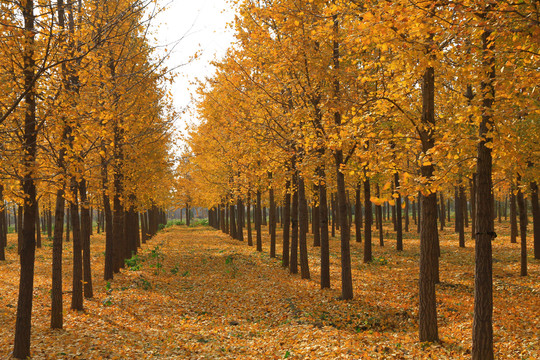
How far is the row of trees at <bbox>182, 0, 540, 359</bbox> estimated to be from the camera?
4.64 m

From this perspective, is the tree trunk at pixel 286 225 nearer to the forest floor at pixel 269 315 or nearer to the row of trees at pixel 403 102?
the row of trees at pixel 403 102

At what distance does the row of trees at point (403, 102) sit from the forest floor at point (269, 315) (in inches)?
39.9

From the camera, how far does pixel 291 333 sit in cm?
851

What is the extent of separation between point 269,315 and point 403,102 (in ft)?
22.9

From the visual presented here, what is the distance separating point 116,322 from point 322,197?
742cm

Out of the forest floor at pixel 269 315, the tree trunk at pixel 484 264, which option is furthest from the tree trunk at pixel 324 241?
the tree trunk at pixel 484 264

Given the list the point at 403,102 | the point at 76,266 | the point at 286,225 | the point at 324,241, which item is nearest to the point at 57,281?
the point at 76,266

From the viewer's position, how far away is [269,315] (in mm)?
10398

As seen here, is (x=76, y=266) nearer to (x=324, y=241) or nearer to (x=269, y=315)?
(x=269, y=315)

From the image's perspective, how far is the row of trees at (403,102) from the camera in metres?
4.64

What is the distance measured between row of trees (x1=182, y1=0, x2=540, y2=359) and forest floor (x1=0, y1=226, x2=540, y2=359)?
1.01 metres

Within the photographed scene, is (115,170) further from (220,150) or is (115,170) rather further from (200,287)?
(220,150)

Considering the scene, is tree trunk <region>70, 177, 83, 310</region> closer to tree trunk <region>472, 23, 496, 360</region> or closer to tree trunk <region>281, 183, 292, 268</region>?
tree trunk <region>281, 183, 292, 268</region>

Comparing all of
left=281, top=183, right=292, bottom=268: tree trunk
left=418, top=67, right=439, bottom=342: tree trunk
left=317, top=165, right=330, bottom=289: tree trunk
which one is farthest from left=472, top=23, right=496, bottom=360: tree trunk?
left=281, top=183, right=292, bottom=268: tree trunk
